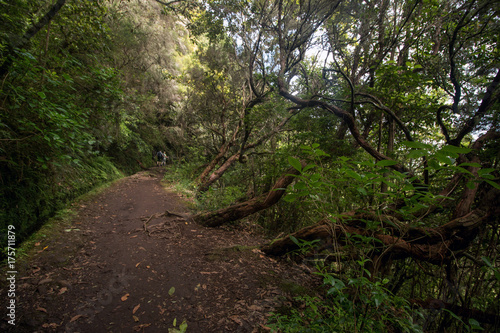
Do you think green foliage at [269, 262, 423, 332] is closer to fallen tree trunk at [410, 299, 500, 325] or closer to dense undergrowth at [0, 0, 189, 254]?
fallen tree trunk at [410, 299, 500, 325]

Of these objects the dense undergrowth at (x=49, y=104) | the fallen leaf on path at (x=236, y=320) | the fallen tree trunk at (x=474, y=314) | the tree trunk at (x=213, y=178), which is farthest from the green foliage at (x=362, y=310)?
the tree trunk at (x=213, y=178)

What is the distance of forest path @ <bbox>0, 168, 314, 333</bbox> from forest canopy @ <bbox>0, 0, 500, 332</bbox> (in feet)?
1.75

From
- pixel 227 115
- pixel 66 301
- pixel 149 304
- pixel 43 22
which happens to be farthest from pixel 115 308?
pixel 227 115

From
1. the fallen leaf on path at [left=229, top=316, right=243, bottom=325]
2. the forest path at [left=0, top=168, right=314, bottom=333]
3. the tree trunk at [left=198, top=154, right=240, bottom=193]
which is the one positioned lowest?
the forest path at [left=0, top=168, right=314, bottom=333]

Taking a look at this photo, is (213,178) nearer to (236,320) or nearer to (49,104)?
(49,104)

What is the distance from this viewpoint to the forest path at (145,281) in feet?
7.64

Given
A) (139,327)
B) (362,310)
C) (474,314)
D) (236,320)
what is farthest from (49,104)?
(474,314)

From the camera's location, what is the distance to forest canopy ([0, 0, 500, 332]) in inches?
68.9

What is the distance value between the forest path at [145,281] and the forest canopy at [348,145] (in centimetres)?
53

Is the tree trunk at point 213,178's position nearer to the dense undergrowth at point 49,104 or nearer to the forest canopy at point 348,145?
the forest canopy at point 348,145

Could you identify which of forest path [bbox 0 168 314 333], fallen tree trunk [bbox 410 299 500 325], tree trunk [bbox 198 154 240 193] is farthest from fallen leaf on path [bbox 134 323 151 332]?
tree trunk [bbox 198 154 240 193]

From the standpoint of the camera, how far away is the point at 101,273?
3100 millimetres

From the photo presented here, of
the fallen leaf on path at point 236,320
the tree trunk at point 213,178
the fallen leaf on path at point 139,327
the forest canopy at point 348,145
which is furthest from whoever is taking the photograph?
the tree trunk at point 213,178

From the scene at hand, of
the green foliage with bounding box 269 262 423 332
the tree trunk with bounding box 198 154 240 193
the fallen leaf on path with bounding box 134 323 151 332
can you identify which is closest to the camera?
the green foliage with bounding box 269 262 423 332
